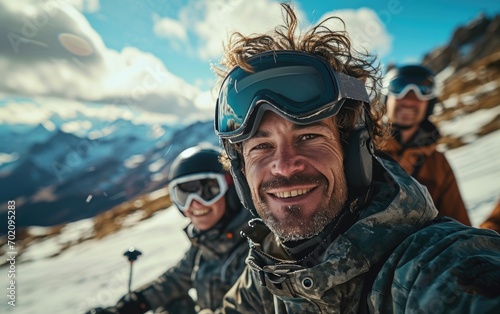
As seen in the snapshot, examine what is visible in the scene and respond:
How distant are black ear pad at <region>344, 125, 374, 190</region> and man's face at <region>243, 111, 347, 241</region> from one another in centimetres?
7

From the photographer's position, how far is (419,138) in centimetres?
440

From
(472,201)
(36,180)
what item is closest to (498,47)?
(472,201)

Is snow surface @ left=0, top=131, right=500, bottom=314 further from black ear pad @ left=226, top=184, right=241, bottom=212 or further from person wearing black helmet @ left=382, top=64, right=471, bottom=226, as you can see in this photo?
black ear pad @ left=226, top=184, right=241, bottom=212

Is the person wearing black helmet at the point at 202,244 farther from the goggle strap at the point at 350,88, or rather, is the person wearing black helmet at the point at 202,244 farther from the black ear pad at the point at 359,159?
the goggle strap at the point at 350,88

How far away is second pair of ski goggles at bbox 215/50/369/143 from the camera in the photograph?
1.87 meters

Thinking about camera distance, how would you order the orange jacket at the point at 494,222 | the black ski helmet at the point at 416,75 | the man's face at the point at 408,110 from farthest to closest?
the black ski helmet at the point at 416,75 → the man's face at the point at 408,110 → the orange jacket at the point at 494,222

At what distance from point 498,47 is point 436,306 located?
80081 millimetres

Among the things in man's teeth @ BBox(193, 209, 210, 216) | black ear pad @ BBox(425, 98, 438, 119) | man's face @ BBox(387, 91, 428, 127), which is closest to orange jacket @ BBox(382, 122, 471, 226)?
man's face @ BBox(387, 91, 428, 127)

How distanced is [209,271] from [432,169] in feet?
10.6

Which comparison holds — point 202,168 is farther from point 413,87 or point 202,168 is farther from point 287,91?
point 413,87

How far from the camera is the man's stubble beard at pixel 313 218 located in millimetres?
1701

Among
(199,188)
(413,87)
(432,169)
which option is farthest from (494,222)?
(199,188)

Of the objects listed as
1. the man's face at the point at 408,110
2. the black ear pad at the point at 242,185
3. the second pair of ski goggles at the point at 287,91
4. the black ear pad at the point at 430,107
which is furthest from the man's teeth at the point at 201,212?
the black ear pad at the point at 430,107

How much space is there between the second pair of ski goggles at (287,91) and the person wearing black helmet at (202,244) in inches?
76.4
